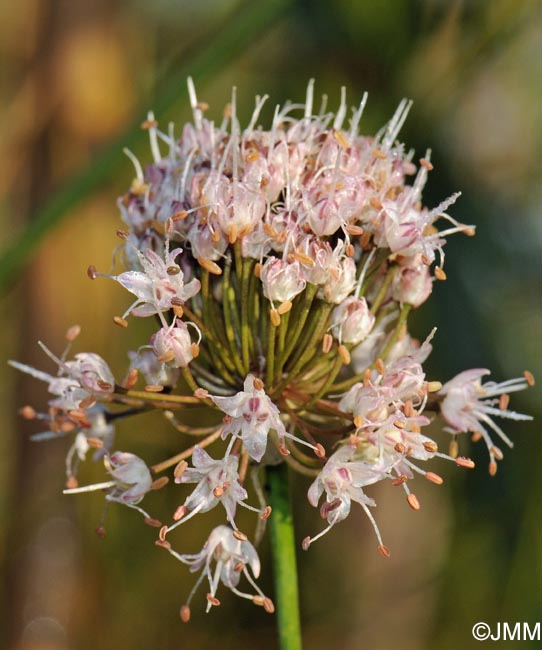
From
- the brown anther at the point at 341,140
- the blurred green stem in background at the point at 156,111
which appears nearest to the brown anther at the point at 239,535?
the brown anther at the point at 341,140

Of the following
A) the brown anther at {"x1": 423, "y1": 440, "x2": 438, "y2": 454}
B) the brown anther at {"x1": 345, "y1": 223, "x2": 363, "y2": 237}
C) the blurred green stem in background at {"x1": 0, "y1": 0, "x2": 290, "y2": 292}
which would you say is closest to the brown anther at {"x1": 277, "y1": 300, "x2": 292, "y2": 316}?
the brown anther at {"x1": 345, "y1": 223, "x2": 363, "y2": 237}

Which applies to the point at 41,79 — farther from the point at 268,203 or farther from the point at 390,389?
the point at 390,389

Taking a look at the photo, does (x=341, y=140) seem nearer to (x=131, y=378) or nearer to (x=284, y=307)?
(x=284, y=307)
